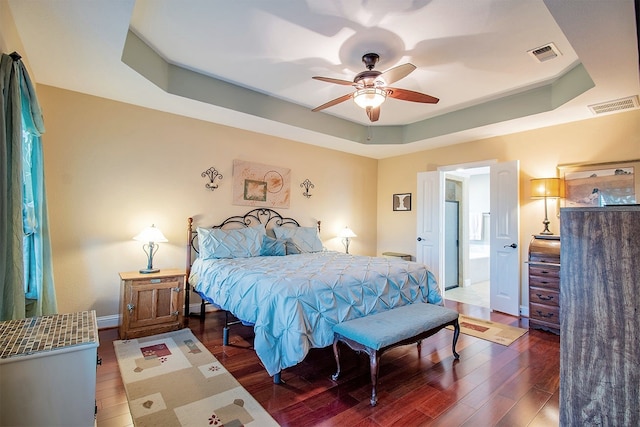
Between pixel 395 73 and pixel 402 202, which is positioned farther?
pixel 402 202

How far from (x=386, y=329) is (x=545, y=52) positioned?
9.77 feet

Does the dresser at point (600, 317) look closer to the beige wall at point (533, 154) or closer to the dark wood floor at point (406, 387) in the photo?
the dark wood floor at point (406, 387)

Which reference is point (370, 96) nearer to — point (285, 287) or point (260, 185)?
point (285, 287)

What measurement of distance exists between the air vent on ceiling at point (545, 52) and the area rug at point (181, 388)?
3.80 metres

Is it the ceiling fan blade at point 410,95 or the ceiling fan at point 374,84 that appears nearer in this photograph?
the ceiling fan at point 374,84

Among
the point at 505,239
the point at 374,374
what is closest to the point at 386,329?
the point at 374,374

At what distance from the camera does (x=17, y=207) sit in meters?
1.85

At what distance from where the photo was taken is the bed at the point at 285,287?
2.32 meters

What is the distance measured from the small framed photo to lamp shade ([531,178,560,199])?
85.7 inches

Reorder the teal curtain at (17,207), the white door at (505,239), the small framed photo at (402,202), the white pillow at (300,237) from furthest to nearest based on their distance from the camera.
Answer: the small framed photo at (402,202) < the white pillow at (300,237) < the white door at (505,239) < the teal curtain at (17,207)

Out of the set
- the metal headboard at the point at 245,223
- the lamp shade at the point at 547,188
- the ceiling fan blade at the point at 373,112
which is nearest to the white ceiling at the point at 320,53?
the ceiling fan blade at the point at 373,112

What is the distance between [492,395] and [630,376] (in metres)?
1.63

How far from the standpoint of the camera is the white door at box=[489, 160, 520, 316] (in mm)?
4297

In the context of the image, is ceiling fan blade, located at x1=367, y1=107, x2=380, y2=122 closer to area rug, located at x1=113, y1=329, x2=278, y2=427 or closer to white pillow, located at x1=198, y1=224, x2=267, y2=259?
white pillow, located at x1=198, y1=224, x2=267, y2=259
